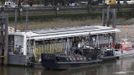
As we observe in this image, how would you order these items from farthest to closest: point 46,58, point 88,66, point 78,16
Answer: point 78,16, point 88,66, point 46,58

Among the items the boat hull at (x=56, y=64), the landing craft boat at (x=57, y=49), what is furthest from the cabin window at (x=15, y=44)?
the boat hull at (x=56, y=64)

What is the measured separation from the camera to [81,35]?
201 ft

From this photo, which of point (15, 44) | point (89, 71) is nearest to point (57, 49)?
point (15, 44)

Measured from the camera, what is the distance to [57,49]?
194 feet

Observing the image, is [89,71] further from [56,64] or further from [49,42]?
[49,42]

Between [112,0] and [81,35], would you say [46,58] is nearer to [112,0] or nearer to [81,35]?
[81,35]

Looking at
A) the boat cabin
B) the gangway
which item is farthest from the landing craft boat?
the gangway

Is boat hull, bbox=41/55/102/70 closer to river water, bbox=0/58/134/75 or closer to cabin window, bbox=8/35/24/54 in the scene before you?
river water, bbox=0/58/134/75

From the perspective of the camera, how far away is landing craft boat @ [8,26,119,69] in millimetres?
54156

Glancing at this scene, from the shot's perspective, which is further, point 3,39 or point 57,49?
point 57,49

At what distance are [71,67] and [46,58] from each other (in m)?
2.90

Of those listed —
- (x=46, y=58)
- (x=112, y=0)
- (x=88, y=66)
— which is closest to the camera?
(x=46, y=58)

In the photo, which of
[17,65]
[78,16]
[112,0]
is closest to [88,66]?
[17,65]

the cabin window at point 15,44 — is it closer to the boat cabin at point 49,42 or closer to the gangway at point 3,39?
the boat cabin at point 49,42
